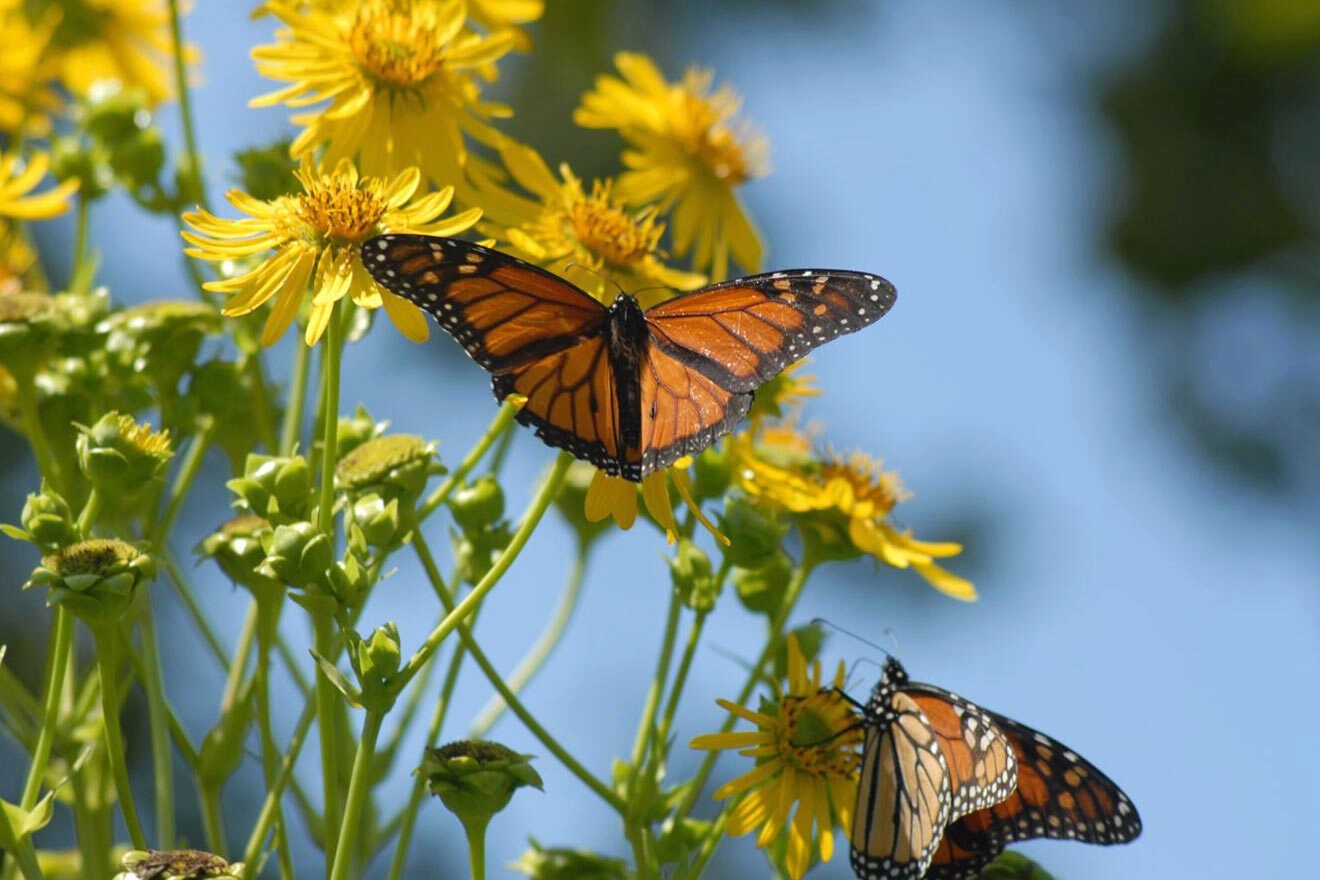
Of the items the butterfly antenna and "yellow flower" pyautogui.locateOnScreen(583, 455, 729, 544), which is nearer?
"yellow flower" pyautogui.locateOnScreen(583, 455, 729, 544)

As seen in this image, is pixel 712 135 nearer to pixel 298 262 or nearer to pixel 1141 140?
pixel 298 262

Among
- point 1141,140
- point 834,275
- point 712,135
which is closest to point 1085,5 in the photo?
point 1141,140

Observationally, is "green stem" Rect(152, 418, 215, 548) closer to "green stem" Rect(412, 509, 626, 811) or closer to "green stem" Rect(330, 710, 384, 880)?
"green stem" Rect(412, 509, 626, 811)

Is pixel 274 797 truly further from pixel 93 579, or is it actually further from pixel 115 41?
pixel 115 41

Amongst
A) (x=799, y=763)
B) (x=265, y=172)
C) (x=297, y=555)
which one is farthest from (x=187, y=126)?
(x=799, y=763)

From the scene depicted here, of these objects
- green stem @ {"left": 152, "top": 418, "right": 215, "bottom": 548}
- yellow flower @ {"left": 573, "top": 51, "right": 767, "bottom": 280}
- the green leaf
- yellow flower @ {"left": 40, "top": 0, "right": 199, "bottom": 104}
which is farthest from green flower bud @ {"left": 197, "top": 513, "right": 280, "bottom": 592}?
yellow flower @ {"left": 40, "top": 0, "right": 199, "bottom": 104}

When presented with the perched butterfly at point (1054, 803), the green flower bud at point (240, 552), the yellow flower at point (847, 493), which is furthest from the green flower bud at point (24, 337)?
the perched butterfly at point (1054, 803)
